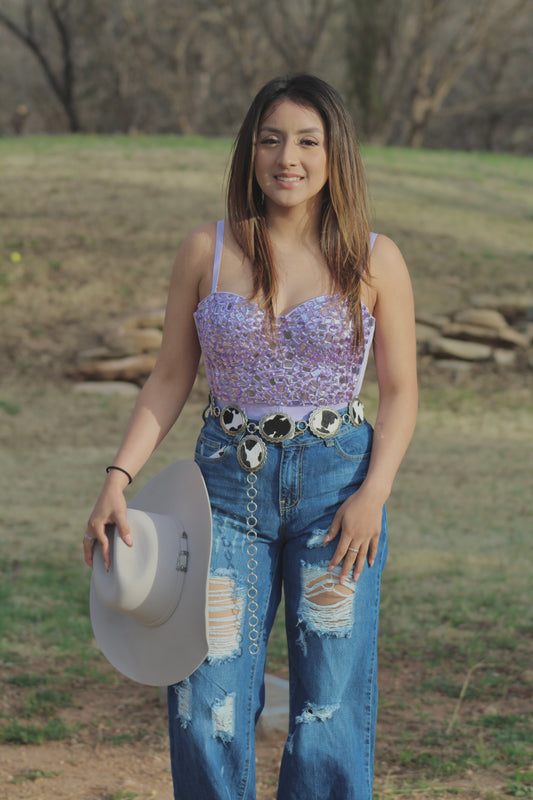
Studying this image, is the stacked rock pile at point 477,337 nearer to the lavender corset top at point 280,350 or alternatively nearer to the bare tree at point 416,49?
the lavender corset top at point 280,350

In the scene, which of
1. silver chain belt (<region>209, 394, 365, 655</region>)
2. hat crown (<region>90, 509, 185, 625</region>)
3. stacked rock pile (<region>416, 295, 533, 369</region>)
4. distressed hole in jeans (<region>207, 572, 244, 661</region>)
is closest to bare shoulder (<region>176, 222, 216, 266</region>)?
silver chain belt (<region>209, 394, 365, 655</region>)

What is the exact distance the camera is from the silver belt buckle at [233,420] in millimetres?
2057

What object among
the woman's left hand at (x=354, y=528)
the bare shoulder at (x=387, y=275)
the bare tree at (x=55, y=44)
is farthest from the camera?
the bare tree at (x=55, y=44)

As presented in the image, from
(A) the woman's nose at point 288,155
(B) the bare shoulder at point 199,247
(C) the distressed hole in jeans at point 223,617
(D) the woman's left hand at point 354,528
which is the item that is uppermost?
(A) the woman's nose at point 288,155

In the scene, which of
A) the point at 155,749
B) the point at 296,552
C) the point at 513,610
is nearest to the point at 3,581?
the point at 155,749

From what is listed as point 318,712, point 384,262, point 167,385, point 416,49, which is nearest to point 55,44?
point 416,49

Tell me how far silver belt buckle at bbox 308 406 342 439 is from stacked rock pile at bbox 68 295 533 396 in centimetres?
782

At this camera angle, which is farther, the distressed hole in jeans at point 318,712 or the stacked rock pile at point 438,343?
the stacked rock pile at point 438,343

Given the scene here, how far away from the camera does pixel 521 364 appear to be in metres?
10.7

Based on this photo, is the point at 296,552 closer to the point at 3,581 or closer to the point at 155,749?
the point at 155,749

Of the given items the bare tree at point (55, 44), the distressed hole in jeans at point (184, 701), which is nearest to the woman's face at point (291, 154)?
the distressed hole in jeans at point (184, 701)

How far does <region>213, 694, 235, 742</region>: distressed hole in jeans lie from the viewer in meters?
2.04

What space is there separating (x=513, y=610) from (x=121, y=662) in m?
3.19

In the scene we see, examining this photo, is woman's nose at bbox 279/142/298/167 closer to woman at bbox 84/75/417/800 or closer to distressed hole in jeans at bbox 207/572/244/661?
woman at bbox 84/75/417/800
